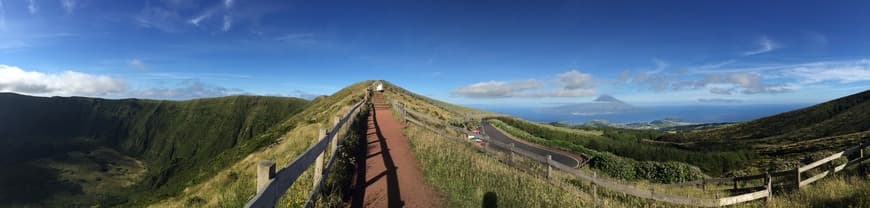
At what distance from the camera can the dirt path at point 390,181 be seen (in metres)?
6.52

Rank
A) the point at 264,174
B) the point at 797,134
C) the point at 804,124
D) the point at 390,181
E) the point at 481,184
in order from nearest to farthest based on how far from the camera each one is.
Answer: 1. the point at 264,174
2. the point at 481,184
3. the point at 390,181
4. the point at 797,134
5. the point at 804,124

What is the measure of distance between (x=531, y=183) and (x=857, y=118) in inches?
3178

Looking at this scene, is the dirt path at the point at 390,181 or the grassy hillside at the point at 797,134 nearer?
the dirt path at the point at 390,181

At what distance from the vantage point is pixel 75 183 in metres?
140

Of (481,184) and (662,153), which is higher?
(481,184)

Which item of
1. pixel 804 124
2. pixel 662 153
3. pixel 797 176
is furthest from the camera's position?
pixel 804 124

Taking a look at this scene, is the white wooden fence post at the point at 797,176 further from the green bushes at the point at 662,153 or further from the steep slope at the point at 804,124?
the steep slope at the point at 804,124

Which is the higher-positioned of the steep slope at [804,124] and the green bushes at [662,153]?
the steep slope at [804,124]

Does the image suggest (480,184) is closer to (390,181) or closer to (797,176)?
(390,181)

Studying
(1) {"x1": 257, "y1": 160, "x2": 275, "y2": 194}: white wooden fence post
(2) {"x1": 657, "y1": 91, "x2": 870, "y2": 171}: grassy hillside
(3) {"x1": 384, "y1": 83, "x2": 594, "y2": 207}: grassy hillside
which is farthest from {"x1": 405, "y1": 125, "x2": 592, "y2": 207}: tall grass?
(2) {"x1": 657, "y1": 91, "x2": 870, "y2": 171}: grassy hillside

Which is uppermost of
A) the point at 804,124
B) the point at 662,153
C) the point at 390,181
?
the point at 390,181

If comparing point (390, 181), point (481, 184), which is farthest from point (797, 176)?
point (390, 181)

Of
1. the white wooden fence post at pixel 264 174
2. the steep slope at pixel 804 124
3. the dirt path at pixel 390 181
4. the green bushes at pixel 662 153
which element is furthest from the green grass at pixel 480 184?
the steep slope at pixel 804 124

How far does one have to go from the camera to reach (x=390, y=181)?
7.84 metres
